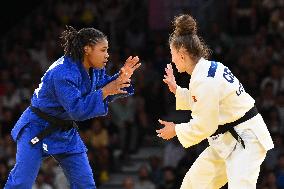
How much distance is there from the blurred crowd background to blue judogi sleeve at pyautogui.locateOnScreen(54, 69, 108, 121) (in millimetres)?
4442

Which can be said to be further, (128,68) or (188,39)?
(128,68)

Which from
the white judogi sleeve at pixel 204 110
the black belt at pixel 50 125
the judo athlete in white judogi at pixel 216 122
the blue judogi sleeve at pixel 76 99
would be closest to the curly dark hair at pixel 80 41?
the blue judogi sleeve at pixel 76 99

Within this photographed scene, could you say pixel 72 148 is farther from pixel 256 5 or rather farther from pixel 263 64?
pixel 256 5

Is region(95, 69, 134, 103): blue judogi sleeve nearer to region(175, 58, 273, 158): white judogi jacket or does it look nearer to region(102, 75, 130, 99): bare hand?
region(102, 75, 130, 99): bare hand

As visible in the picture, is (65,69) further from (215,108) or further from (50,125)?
(215,108)

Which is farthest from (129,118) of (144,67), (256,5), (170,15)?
(256,5)

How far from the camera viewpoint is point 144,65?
1191 centimetres

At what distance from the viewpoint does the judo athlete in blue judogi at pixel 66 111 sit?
17.5ft

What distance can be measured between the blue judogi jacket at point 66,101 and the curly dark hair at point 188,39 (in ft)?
2.25

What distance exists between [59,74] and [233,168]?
1.42m

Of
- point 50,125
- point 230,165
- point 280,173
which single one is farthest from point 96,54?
A: point 280,173

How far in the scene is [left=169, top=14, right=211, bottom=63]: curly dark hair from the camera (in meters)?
5.17

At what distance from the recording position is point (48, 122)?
5480 millimetres

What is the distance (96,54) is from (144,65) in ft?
21.2
